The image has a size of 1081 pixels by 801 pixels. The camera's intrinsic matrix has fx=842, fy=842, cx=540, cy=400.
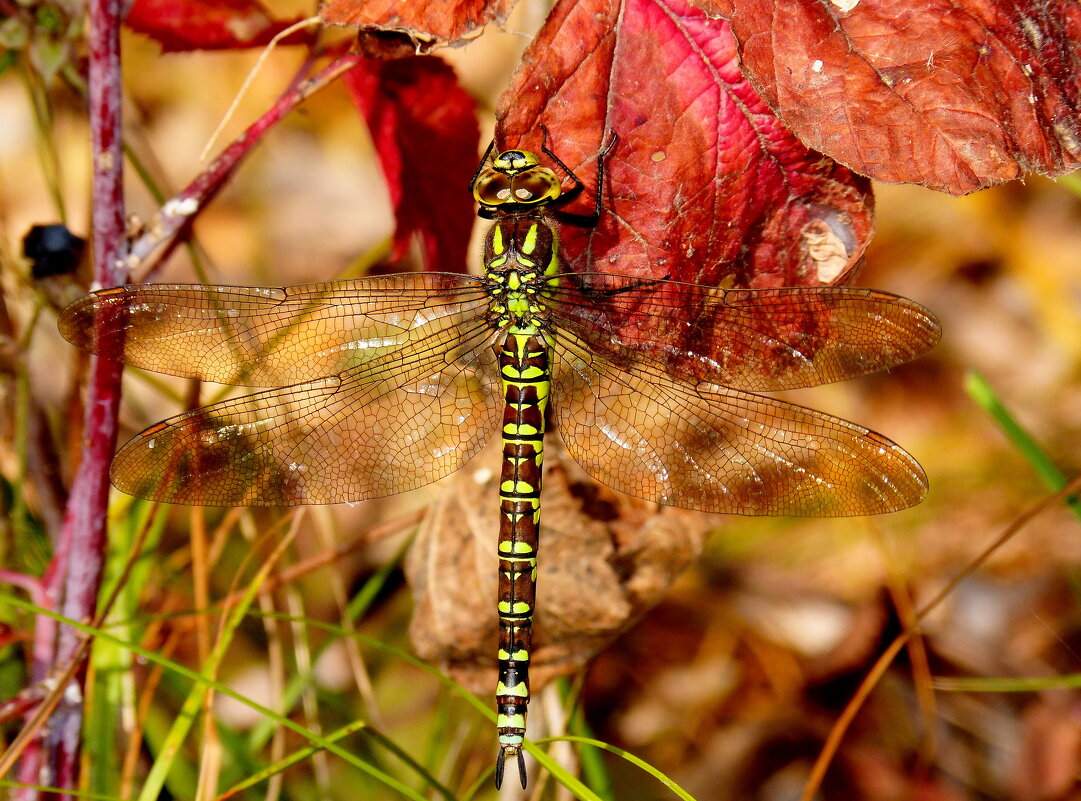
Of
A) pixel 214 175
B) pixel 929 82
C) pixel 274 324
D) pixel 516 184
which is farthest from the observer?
pixel 274 324

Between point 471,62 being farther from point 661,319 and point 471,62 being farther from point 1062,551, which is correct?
point 1062,551

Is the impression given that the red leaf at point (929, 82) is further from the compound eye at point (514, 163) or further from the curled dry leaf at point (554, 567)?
the curled dry leaf at point (554, 567)

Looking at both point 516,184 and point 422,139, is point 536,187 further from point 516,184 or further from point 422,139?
point 422,139

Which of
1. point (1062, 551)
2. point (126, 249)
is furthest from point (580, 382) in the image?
point (1062, 551)

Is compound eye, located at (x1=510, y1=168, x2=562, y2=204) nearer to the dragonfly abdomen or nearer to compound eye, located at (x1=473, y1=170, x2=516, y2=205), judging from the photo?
compound eye, located at (x1=473, y1=170, x2=516, y2=205)

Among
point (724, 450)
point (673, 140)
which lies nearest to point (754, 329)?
point (724, 450)
